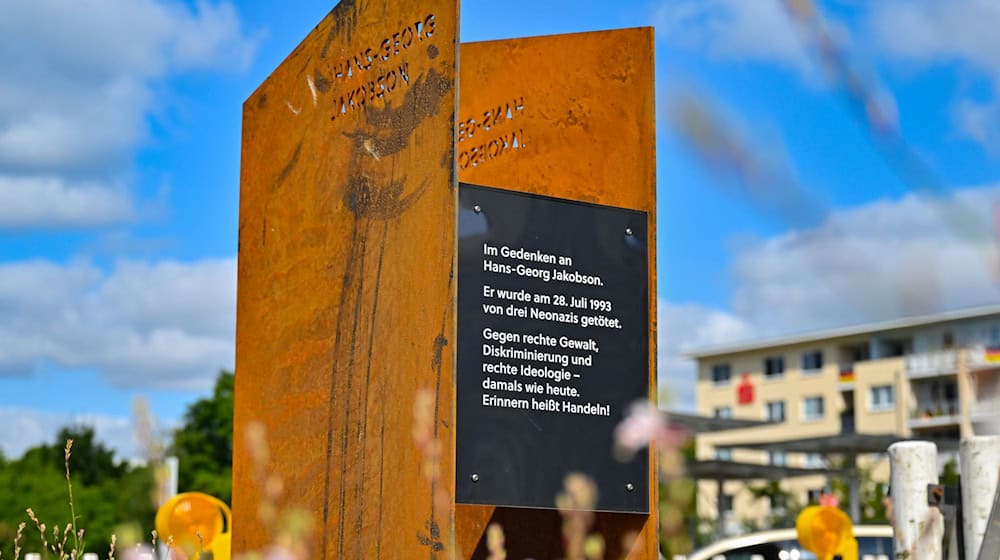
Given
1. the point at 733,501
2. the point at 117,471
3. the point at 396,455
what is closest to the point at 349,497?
the point at 396,455

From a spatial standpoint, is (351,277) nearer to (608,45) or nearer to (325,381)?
(325,381)

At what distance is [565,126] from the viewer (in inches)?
218

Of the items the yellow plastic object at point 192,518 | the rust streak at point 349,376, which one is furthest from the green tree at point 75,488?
the rust streak at point 349,376

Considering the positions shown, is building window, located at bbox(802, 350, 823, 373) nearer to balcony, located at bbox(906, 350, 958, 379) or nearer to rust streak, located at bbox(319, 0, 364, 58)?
balcony, located at bbox(906, 350, 958, 379)

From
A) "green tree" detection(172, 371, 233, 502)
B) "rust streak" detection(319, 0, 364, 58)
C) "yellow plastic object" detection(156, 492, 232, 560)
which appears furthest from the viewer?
"green tree" detection(172, 371, 233, 502)

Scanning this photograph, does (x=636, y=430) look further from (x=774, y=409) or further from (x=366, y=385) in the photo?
(x=774, y=409)

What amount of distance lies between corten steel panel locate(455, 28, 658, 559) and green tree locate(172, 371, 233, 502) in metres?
42.4

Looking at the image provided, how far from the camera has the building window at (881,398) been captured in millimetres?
62375

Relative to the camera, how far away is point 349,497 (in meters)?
4.68

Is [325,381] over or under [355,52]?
under

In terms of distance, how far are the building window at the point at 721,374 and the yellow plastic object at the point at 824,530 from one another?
63.7m

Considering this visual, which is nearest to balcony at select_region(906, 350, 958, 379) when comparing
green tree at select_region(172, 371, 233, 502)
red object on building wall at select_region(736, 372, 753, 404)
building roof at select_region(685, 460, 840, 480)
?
red object on building wall at select_region(736, 372, 753, 404)

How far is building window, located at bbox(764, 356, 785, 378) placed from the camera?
67481 millimetres

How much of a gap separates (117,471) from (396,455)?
49.3 metres
